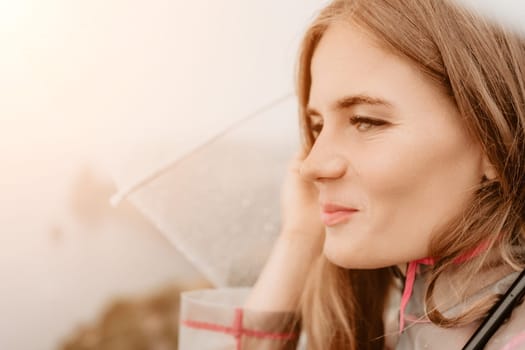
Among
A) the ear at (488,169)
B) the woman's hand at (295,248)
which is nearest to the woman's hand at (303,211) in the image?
the woman's hand at (295,248)

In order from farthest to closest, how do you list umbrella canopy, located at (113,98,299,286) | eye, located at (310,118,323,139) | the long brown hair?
umbrella canopy, located at (113,98,299,286) → eye, located at (310,118,323,139) → the long brown hair

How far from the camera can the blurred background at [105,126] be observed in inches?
41.4

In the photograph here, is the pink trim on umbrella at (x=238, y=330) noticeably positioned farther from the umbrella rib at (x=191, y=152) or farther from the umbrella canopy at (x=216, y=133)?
the umbrella rib at (x=191, y=152)

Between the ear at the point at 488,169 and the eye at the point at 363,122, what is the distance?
0.14 m

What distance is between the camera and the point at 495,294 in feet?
2.77

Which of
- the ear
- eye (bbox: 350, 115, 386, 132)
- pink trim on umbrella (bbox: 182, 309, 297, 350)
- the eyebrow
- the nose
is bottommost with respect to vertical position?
pink trim on umbrella (bbox: 182, 309, 297, 350)

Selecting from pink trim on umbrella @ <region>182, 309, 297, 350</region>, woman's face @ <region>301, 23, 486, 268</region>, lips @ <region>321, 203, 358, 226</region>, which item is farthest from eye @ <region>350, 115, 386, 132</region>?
pink trim on umbrella @ <region>182, 309, 297, 350</region>

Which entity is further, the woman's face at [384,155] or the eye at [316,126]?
the eye at [316,126]

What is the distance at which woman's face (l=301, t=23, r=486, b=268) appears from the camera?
854mm

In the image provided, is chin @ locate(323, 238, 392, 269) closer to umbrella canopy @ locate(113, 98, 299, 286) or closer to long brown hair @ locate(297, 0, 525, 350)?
long brown hair @ locate(297, 0, 525, 350)

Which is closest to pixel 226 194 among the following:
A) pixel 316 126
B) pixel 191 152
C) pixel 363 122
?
pixel 191 152

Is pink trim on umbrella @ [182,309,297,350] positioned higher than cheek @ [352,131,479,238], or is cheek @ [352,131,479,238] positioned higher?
cheek @ [352,131,479,238]

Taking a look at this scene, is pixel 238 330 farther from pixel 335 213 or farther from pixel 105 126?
pixel 105 126

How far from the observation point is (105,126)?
108 cm
